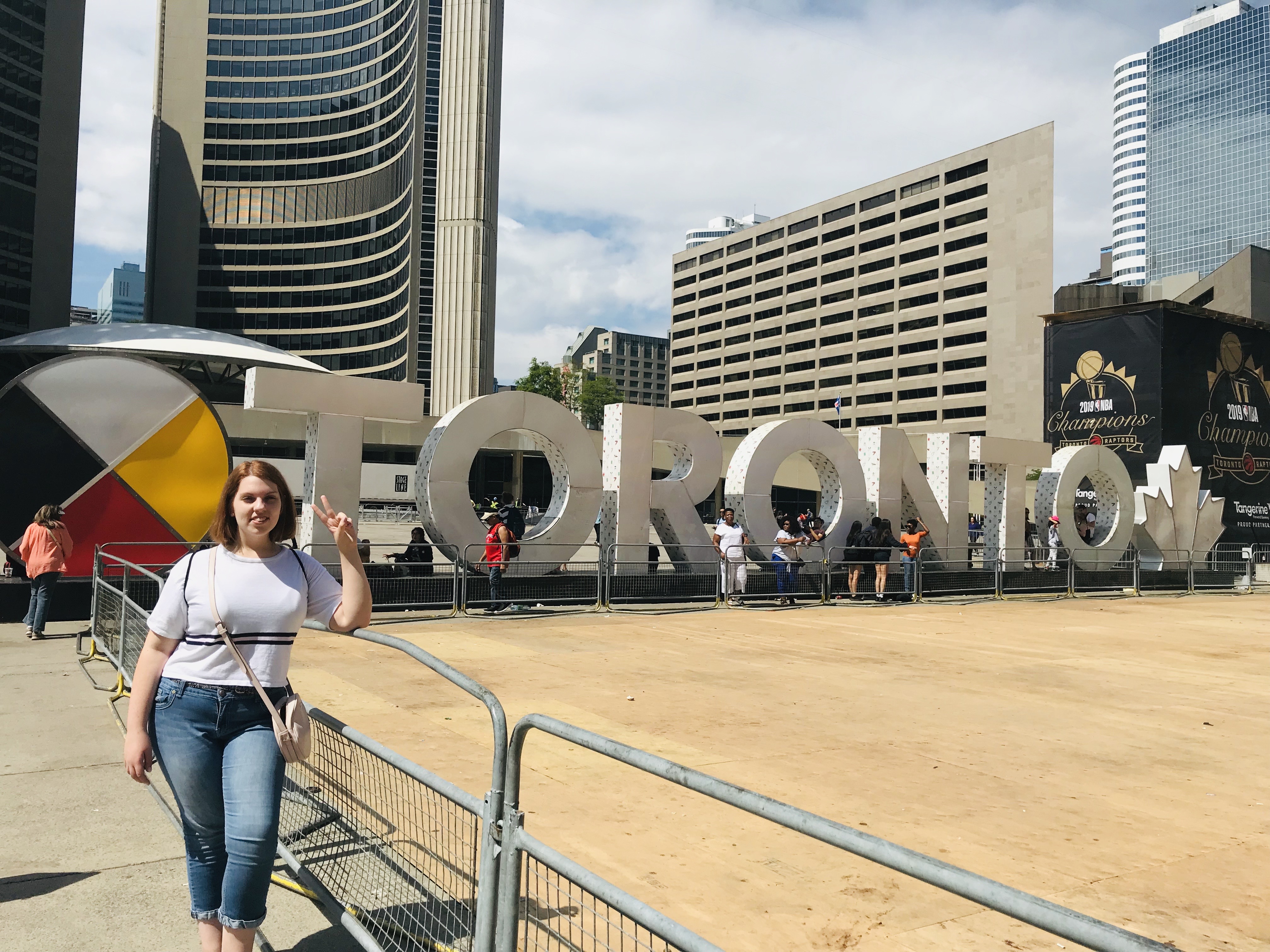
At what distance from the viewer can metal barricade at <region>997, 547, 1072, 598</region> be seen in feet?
72.1

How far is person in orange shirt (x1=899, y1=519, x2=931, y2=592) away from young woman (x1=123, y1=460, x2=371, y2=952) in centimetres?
1748

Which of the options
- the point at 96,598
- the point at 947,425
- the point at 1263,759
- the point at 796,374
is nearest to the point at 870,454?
the point at 1263,759

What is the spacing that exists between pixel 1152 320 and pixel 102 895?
120 ft

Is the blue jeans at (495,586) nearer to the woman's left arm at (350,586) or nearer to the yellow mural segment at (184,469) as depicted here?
the yellow mural segment at (184,469)

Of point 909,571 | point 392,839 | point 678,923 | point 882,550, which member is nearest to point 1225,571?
point 909,571

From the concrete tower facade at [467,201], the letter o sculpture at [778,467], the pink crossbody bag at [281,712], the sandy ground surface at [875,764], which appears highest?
the concrete tower facade at [467,201]

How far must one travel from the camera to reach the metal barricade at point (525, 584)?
1531 cm

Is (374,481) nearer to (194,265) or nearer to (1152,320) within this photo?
(1152,320)

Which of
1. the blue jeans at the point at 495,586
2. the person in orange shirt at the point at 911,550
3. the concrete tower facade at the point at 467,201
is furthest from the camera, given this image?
the concrete tower facade at the point at 467,201

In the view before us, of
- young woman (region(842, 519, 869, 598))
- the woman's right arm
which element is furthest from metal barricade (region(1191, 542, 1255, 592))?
the woman's right arm

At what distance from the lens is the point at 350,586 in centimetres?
348

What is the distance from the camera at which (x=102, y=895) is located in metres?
4.16

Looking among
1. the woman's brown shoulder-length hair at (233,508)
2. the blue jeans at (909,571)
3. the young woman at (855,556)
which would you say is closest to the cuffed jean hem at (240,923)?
the woman's brown shoulder-length hair at (233,508)

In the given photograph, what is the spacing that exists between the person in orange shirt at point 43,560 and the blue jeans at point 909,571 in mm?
15161
